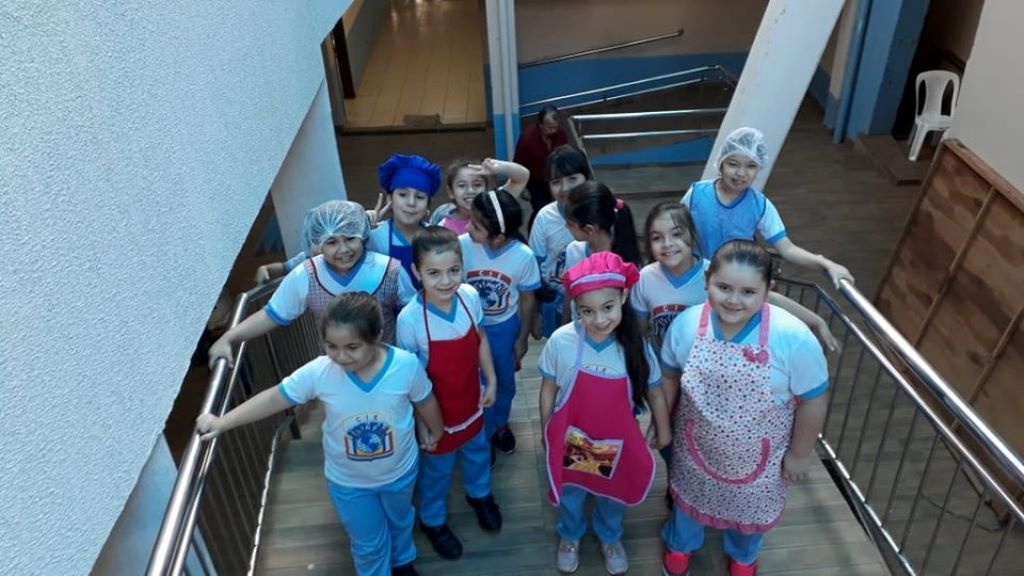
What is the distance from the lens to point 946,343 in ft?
22.1

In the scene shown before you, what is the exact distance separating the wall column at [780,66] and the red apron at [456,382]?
226 centimetres

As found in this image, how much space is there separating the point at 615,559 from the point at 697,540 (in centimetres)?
37

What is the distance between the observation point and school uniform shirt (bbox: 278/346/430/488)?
2.77 metres

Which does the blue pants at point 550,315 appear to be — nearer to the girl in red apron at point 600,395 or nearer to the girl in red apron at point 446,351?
the girl in red apron at point 446,351

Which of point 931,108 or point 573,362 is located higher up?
point 573,362

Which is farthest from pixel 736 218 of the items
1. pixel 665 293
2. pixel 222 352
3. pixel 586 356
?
pixel 222 352

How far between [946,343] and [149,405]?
261 inches

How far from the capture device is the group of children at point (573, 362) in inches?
107

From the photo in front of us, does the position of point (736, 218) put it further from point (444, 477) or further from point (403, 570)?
point (403, 570)

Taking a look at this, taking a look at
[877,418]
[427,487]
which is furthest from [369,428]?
[877,418]

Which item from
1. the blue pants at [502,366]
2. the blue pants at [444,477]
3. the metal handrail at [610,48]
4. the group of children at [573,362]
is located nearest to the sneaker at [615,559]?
the group of children at [573,362]

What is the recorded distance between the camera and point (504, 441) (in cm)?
408

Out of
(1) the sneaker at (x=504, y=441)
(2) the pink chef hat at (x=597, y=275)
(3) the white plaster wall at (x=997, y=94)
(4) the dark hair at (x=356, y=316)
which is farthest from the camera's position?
(3) the white plaster wall at (x=997, y=94)

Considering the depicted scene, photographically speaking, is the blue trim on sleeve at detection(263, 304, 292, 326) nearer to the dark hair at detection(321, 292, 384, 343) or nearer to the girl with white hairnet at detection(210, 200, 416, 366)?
the girl with white hairnet at detection(210, 200, 416, 366)
